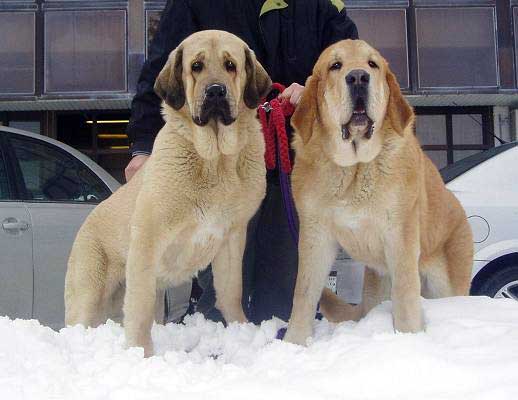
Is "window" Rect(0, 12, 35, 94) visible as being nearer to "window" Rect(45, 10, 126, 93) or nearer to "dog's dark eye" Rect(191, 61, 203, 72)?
"window" Rect(45, 10, 126, 93)

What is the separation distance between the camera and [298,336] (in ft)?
10.0

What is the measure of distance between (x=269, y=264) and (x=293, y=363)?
1520mm

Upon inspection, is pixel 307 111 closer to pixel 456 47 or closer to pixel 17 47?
pixel 456 47

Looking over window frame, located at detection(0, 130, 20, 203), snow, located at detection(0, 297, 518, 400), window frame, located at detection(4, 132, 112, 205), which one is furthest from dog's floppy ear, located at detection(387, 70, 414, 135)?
window frame, located at detection(0, 130, 20, 203)

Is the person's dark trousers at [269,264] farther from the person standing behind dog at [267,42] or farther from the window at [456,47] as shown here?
the window at [456,47]

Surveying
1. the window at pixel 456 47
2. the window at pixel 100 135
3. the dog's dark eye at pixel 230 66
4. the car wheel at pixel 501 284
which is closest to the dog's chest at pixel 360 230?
the dog's dark eye at pixel 230 66

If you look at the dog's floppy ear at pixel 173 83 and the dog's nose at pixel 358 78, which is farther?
the dog's floppy ear at pixel 173 83

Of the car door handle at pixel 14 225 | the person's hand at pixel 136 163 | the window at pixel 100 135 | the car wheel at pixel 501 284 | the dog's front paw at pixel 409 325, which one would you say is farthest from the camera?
the window at pixel 100 135

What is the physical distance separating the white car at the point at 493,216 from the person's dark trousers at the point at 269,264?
2061 millimetres

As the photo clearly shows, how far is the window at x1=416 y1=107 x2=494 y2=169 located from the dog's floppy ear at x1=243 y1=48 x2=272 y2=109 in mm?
9382

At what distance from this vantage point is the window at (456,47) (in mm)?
10992

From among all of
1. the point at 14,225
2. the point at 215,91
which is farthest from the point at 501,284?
the point at 14,225

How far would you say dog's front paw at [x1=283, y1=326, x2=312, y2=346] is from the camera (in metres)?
3.04

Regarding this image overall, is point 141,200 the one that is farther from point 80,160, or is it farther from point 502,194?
point 502,194
